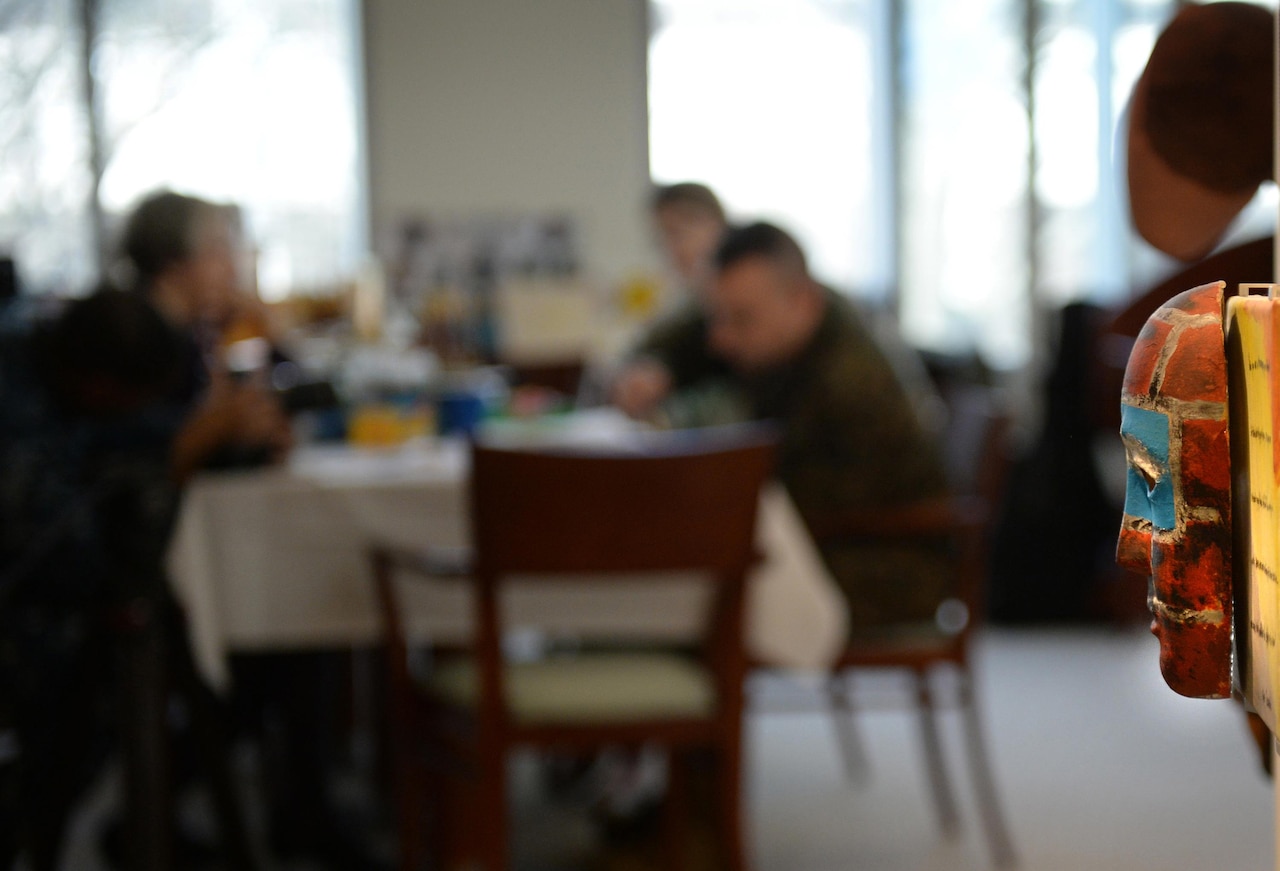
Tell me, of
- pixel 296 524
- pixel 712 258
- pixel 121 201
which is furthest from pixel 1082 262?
pixel 296 524

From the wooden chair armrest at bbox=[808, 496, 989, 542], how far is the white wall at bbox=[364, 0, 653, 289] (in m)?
3.95

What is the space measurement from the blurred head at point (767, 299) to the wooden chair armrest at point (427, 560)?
0.86 metres

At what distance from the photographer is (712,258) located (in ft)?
9.30

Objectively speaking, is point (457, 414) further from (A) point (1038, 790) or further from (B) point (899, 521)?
(A) point (1038, 790)

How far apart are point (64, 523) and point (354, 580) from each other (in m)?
0.55

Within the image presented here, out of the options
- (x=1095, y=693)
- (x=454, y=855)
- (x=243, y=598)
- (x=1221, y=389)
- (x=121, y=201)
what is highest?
(x=121, y=201)

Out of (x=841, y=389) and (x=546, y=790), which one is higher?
(x=841, y=389)

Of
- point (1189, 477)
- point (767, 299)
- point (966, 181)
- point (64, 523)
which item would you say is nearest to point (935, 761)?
point (767, 299)

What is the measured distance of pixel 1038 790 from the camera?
298cm

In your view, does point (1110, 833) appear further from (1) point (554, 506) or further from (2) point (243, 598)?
(2) point (243, 598)

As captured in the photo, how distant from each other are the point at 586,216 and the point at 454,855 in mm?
4283

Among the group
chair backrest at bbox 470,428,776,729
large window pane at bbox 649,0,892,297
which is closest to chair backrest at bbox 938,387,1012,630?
chair backrest at bbox 470,428,776,729

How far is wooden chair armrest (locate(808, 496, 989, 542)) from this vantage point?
2.38m

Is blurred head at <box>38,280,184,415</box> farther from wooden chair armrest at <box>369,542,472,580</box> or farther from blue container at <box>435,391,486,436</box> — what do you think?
blue container at <box>435,391,486,436</box>
